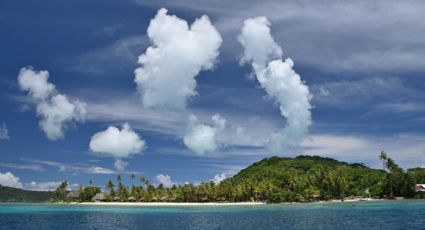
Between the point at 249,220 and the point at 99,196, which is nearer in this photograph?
the point at 249,220

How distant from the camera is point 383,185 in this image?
5797 inches

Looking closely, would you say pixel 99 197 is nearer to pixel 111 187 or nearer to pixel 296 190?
pixel 111 187

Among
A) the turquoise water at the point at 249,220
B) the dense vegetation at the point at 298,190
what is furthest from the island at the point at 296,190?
the turquoise water at the point at 249,220

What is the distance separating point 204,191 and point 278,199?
26.8 metres

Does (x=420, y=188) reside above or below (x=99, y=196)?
below

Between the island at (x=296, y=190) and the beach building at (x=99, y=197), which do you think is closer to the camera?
the island at (x=296, y=190)

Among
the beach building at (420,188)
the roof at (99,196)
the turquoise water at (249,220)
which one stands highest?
the roof at (99,196)

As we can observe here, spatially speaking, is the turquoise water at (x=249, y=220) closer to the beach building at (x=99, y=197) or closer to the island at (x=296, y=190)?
the island at (x=296, y=190)

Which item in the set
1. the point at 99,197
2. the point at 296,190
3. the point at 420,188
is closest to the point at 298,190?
the point at 296,190

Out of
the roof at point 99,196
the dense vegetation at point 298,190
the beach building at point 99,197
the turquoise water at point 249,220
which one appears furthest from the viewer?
the roof at point 99,196

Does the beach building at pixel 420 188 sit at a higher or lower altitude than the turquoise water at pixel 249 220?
higher

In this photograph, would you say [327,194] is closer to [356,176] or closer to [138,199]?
[356,176]

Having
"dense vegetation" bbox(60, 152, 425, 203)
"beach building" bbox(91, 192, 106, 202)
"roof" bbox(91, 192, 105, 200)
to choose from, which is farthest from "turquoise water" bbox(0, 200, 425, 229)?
"roof" bbox(91, 192, 105, 200)

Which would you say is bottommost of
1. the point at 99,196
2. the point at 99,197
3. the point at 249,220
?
the point at 249,220
